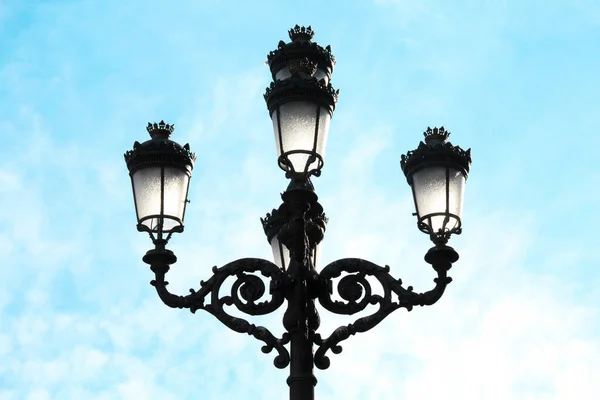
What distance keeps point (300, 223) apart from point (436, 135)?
4.71ft

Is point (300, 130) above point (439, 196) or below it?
above

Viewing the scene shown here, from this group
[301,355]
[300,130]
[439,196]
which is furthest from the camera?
[439,196]

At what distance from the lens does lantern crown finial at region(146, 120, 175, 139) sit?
26.2ft

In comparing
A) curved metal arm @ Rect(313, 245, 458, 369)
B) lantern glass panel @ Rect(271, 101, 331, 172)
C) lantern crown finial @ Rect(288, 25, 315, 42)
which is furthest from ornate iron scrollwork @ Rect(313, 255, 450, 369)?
lantern crown finial @ Rect(288, 25, 315, 42)

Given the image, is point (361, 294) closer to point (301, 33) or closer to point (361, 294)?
point (361, 294)

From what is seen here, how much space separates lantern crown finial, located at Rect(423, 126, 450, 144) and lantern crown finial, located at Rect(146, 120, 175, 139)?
1888 millimetres

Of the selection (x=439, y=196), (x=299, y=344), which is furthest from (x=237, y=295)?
(x=439, y=196)

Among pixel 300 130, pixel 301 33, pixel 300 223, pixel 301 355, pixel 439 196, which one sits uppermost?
pixel 301 33

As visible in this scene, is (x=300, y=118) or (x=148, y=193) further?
(x=148, y=193)

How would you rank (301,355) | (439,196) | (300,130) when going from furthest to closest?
(439,196)
(300,130)
(301,355)

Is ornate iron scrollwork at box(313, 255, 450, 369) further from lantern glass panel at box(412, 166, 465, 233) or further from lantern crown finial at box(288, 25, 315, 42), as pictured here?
lantern crown finial at box(288, 25, 315, 42)

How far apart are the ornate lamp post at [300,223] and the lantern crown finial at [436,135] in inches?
0.4

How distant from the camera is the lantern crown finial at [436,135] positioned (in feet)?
26.0

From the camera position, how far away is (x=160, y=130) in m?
8.00
